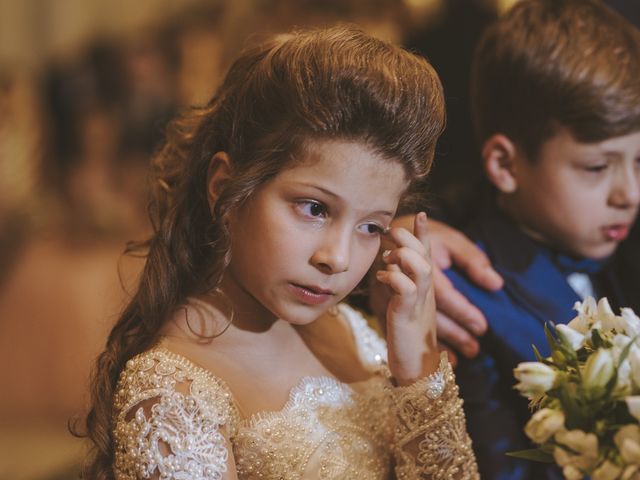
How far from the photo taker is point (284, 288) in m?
1.35

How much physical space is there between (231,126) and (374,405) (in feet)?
1.92

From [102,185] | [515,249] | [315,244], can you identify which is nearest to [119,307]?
[315,244]

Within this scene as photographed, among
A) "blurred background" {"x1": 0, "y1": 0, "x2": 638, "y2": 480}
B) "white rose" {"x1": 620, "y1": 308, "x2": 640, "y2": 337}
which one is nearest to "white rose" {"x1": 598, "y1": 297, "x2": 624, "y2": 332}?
"white rose" {"x1": 620, "y1": 308, "x2": 640, "y2": 337}

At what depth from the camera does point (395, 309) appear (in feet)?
4.71

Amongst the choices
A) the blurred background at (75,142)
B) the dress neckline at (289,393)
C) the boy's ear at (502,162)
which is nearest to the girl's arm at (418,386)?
the dress neckline at (289,393)

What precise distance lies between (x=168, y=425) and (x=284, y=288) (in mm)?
282

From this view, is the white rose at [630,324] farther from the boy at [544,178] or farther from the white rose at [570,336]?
the boy at [544,178]

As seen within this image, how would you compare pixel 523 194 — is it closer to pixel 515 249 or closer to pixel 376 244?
pixel 515 249

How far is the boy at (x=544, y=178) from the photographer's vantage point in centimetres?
165

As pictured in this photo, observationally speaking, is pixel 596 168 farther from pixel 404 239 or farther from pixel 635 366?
pixel 635 366

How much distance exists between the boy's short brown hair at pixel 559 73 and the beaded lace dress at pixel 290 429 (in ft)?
1.95

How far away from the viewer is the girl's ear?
4.59ft

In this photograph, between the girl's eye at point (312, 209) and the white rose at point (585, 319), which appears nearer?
the white rose at point (585, 319)

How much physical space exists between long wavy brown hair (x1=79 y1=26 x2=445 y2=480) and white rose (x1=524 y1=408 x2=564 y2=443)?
495 mm
